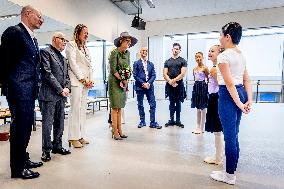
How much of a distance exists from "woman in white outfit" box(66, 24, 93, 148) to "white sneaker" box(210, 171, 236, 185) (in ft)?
5.74

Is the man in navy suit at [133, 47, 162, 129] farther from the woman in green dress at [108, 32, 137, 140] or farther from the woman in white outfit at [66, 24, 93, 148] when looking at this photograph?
the woman in white outfit at [66, 24, 93, 148]

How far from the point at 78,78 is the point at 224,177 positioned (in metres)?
1.96

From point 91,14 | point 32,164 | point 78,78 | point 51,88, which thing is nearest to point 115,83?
point 78,78

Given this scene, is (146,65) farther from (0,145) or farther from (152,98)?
(0,145)

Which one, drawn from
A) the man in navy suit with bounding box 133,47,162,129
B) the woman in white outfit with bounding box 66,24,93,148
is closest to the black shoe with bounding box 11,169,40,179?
the woman in white outfit with bounding box 66,24,93,148

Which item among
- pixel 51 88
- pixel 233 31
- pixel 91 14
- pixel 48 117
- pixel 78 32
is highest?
pixel 91 14

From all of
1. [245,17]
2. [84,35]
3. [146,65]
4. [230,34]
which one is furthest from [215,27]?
[230,34]

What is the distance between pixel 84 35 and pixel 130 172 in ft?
5.78

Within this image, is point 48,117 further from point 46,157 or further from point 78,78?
point 78,78

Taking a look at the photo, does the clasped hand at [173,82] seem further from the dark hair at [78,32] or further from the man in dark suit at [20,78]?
the man in dark suit at [20,78]

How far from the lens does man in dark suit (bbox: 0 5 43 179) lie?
85.4 inches

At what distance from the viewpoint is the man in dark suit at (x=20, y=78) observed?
2168 millimetres

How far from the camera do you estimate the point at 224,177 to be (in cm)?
220

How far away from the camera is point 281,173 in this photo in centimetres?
242
